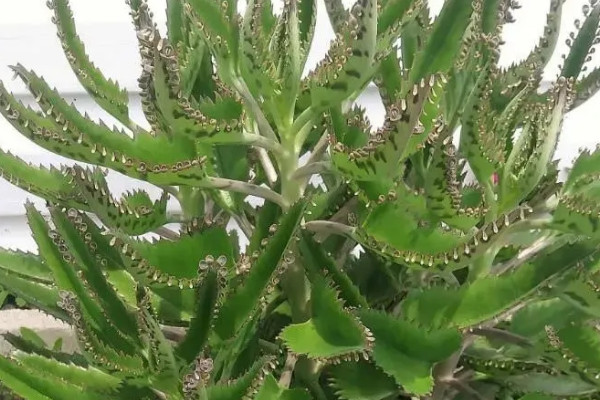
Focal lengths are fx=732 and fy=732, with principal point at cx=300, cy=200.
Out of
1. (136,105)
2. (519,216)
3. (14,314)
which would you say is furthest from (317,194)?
(136,105)

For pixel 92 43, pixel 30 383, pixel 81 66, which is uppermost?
pixel 92 43

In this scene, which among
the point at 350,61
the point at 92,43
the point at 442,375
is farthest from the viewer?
the point at 92,43

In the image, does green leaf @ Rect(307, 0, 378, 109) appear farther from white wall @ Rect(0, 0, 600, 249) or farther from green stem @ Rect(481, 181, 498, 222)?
white wall @ Rect(0, 0, 600, 249)

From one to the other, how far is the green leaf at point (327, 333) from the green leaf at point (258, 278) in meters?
0.03

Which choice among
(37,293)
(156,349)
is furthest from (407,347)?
(37,293)

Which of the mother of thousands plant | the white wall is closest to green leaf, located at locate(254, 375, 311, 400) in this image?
the mother of thousands plant

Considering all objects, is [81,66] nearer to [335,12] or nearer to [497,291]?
[335,12]

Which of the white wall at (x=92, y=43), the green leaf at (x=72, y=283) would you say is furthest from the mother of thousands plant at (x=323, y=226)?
the white wall at (x=92, y=43)

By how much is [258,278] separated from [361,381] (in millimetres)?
92

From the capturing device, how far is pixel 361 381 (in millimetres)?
431

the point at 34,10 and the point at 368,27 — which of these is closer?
the point at 368,27

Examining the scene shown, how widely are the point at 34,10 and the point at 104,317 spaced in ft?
2.39

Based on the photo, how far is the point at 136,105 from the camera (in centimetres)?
107

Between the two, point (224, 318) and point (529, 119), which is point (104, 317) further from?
point (529, 119)
